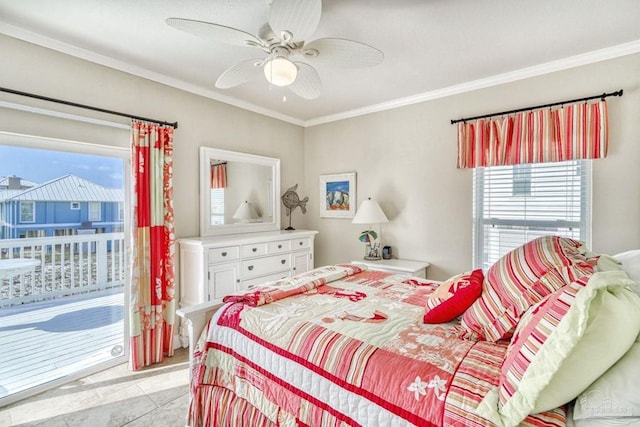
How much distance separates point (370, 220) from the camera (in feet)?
11.3

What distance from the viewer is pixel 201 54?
2.47 m

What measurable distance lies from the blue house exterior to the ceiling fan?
4.75 ft

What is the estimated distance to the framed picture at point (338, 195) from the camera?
13.1ft

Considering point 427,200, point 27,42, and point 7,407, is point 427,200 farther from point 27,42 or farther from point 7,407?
point 7,407

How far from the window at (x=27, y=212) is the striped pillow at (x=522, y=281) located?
295 centimetres

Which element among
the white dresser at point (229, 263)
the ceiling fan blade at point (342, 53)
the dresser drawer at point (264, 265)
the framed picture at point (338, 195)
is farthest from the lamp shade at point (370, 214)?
the ceiling fan blade at point (342, 53)

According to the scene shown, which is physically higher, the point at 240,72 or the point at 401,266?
the point at 240,72

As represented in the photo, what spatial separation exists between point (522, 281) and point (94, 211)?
9.99ft

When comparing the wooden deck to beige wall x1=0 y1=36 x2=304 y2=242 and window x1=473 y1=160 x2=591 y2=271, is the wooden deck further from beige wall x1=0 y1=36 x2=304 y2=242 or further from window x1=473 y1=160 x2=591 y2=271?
window x1=473 y1=160 x2=591 y2=271

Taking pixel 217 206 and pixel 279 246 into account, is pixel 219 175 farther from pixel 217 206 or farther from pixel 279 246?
pixel 279 246

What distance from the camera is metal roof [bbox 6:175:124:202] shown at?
231 centimetres

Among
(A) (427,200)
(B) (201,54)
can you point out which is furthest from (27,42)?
(A) (427,200)

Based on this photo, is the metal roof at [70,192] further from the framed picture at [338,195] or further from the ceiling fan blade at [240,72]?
the framed picture at [338,195]

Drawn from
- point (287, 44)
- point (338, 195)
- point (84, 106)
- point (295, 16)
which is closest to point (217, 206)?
point (84, 106)
